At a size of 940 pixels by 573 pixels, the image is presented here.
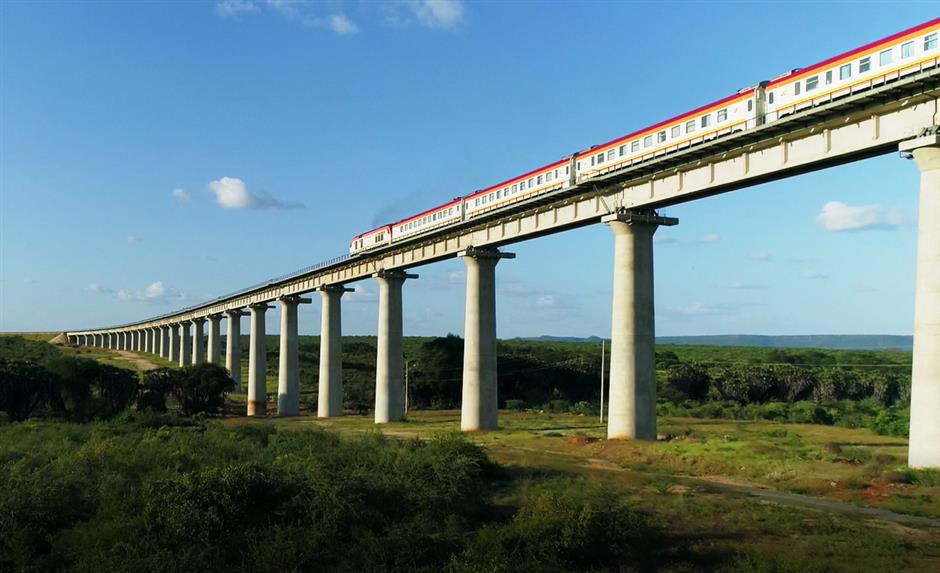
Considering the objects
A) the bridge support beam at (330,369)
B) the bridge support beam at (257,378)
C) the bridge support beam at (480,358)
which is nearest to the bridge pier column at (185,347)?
the bridge support beam at (257,378)

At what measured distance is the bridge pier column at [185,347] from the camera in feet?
449

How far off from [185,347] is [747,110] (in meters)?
124

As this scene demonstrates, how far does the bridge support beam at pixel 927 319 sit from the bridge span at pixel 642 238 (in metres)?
0.03

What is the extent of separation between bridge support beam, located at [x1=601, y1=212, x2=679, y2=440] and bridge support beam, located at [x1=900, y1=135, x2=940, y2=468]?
14649 mm

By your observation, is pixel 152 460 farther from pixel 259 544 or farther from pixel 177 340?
pixel 177 340

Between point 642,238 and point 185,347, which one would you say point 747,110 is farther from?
point 185,347

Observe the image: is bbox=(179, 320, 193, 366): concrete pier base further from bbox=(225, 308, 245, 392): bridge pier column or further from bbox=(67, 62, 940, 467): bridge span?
bbox=(67, 62, 940, 467): bridge span

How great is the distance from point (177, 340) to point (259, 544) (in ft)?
510

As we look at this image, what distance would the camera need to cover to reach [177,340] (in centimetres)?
16238

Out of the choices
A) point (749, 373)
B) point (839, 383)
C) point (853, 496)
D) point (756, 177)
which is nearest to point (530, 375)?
point (749, 373)

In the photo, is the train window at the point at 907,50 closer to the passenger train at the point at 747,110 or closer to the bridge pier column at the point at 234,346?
the passenger train at the point at 747,110

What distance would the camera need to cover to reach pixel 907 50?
26797 millimetres

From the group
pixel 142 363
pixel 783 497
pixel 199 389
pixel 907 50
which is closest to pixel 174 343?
pixel 142 363

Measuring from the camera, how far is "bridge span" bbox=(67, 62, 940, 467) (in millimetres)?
26547
